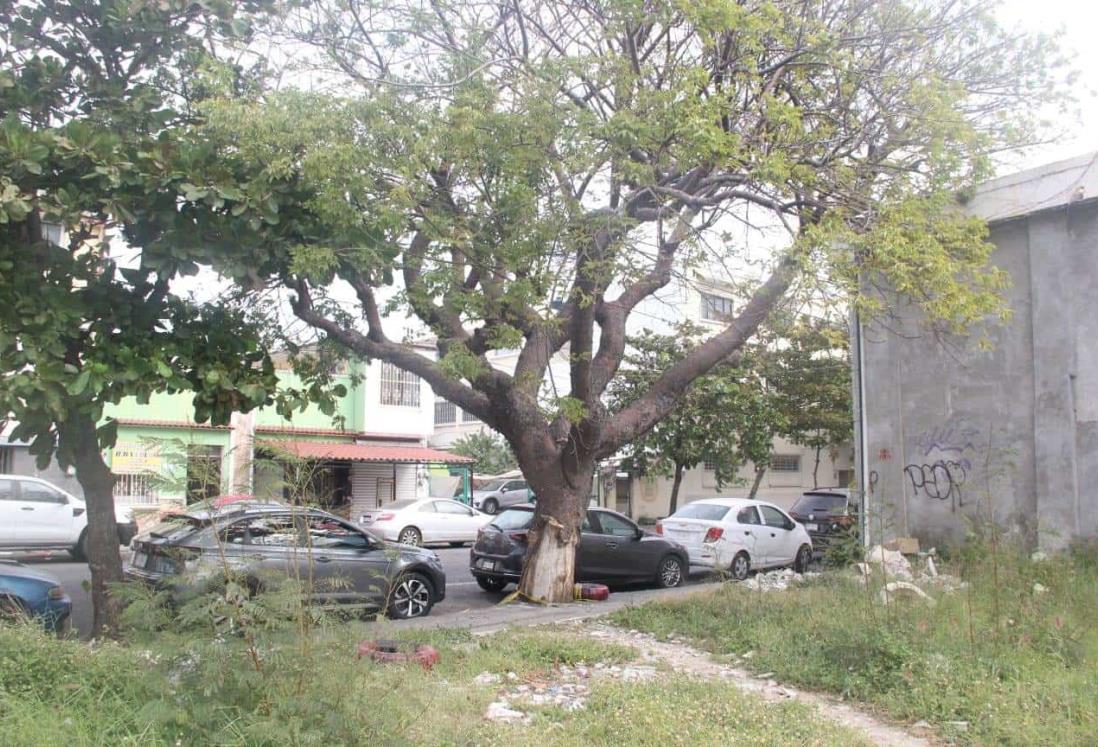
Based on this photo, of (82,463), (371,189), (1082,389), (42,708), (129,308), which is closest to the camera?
(42,708)

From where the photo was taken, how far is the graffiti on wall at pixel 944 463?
525 inches

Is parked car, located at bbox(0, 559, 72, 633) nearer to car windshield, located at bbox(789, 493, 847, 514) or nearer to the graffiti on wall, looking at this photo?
the graffiti on wall

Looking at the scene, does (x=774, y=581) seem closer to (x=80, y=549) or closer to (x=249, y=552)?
(x=249, y=552)

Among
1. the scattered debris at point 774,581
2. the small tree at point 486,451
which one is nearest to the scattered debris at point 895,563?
the scattered debris at point 774,581

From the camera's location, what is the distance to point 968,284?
11109 millimetres

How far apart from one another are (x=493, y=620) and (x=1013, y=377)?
8121 millimetres

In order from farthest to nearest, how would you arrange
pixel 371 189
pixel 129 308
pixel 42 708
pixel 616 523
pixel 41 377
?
1. pixel 616 523
2. pixel 371 189
3. pixel 129 308
4. pixel 41 377
5. pixel 42 708

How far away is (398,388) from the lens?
30750 millimetres

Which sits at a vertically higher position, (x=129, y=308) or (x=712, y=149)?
(x=712, y=149)

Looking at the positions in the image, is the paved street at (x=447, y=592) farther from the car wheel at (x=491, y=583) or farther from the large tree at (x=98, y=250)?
the large tree at (x=98, y=250)

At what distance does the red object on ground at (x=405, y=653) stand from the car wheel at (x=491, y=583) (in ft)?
21.1

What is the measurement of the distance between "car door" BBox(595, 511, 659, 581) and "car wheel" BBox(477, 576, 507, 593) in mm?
1716

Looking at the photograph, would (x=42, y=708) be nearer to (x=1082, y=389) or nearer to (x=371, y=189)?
(x=371, y=189)

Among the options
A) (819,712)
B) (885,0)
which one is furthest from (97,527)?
(885,0)
